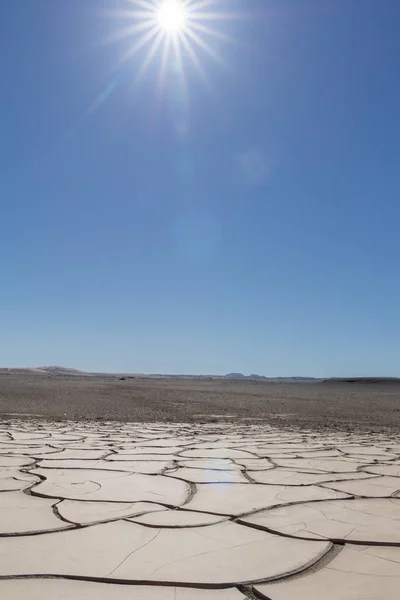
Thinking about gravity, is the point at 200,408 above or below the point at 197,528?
above

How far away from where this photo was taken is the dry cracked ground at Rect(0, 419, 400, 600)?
1.53 m

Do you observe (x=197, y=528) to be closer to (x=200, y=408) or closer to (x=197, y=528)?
(x=197, y=528)

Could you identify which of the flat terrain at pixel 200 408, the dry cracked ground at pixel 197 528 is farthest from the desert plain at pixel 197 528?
the flat terrain at pixel 200 408

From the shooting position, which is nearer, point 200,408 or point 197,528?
point 197,528

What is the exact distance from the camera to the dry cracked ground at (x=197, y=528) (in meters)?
1.53

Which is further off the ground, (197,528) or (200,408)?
(200,408)

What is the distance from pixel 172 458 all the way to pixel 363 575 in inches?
101

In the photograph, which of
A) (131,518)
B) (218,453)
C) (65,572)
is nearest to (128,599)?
(65,572)

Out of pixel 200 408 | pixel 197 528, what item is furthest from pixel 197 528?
pixel 200 408

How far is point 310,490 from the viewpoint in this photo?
2869mm

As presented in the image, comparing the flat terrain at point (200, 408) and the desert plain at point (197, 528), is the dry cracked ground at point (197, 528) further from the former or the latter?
the flat terrain at point (200, 408)

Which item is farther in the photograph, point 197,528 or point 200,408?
point 200,408

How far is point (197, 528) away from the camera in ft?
6.86

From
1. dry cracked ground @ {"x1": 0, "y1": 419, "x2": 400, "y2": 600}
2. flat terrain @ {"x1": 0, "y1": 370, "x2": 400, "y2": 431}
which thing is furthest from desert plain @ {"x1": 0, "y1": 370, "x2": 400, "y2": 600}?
flat terrain @ {"x1": 0, "y1": 370, "x2": 400, "y2": 431}
